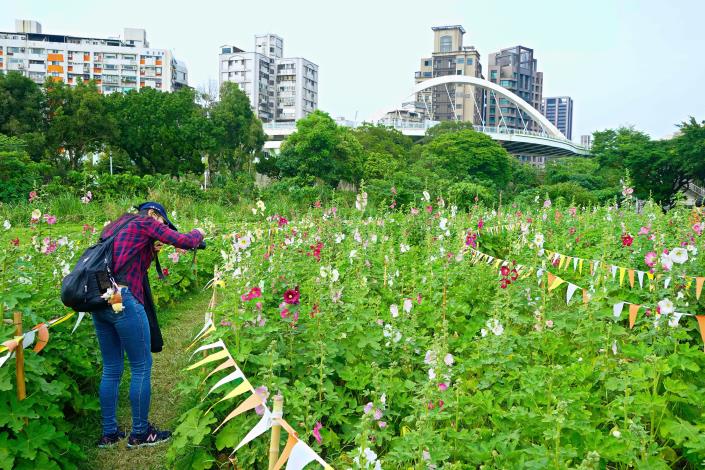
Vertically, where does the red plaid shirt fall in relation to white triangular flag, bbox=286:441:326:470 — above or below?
above

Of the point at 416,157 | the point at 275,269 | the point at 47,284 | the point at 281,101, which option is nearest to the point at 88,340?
the point at 47,284

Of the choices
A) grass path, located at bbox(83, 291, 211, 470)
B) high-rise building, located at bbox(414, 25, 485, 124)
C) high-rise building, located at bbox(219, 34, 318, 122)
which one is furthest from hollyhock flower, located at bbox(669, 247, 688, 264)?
high-rise building, located at bbox(414, 25, 485, 124)

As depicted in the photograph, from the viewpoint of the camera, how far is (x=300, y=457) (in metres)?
2.25

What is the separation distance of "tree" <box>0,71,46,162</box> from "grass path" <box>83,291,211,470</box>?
24.4 metres

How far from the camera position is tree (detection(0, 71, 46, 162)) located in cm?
2741

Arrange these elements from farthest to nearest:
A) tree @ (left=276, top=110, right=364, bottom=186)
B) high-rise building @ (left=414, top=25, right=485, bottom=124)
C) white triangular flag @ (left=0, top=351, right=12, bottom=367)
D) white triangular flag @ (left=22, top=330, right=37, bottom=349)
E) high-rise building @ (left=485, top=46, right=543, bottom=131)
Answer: high-rise building @ (left=485, top=46, right=543, bottom=131) → high-rise building @ (left=414, top=25, right=485, bottom=124) → tree @ (left=276, top=110, right=364, bottom=186) → white triangular flag @ (left=22, top=330, right=37, bottom=349) → white triangular flag @ (left=0, top=351, right=12, bottom=367)

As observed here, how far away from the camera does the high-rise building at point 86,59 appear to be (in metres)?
85.1

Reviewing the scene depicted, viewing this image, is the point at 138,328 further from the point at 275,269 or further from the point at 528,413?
the point at 528,413

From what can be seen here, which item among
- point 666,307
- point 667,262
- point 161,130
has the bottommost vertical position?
point 666,307

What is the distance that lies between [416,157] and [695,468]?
44.7 metres

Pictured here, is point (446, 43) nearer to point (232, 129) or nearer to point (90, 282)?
point (232, 129)

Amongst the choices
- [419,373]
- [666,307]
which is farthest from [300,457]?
[666,307]

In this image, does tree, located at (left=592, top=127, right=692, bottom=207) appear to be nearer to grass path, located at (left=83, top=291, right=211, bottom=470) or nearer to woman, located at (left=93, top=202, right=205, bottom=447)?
grass path, located at (left=83, top=291, right=211, bottom=470)

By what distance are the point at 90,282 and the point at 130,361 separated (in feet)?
2.00
